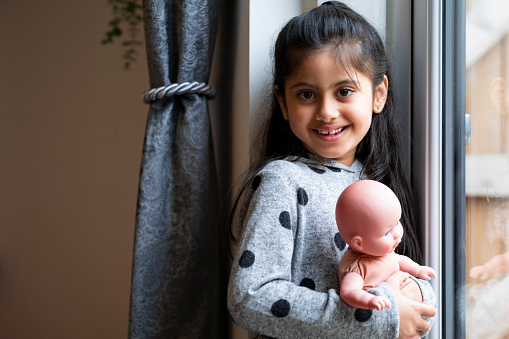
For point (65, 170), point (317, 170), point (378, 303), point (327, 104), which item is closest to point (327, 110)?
point (327, 104)

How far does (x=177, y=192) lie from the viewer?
1190 mm

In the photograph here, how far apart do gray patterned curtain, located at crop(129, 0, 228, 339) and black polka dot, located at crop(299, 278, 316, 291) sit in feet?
1.27

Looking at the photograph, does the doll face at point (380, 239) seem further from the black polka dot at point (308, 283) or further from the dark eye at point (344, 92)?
the dark eye at point (344, 92)

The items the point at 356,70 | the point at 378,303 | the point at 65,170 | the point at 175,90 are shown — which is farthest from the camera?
the point at 65,170

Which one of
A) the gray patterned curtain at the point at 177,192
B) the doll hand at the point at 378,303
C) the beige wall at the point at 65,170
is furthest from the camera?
the beige wall at the point at 65,170

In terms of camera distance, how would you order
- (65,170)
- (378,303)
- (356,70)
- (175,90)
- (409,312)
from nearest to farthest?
1. (378,303)
2. (409,312)
3. (356,70)
4. (175,90)
5. (65,170)

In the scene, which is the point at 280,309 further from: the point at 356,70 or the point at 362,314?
the point at 356,70

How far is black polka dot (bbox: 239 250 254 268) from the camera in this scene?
0.80 meters

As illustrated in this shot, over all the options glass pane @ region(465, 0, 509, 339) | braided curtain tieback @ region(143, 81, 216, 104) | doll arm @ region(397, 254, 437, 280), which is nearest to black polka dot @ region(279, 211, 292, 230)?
doll arm @ region(397, 254, 437, 280)

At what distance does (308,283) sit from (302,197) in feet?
0.51

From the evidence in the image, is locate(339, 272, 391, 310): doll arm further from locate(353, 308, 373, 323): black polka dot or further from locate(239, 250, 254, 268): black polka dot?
locate(239, 250, 254, 268): black polka dot

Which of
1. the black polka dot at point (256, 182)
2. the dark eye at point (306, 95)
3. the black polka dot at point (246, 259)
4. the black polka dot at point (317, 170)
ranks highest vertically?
the dark eye at point (306, 95)

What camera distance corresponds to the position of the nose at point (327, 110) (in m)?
0.87

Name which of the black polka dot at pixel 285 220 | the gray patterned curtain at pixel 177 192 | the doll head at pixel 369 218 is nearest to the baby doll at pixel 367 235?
the doll head at pixel 369 218
